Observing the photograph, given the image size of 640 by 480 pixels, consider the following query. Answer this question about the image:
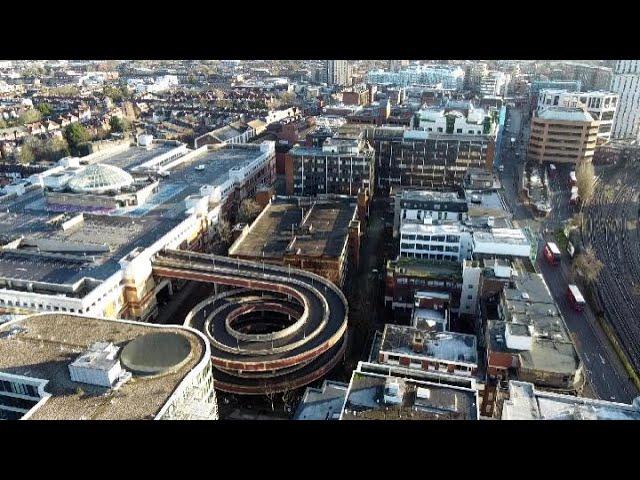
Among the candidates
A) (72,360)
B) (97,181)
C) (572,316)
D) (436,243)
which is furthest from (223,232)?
(572,316)

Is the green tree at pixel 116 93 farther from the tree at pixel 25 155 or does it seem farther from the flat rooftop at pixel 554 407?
the flat rooftop at pixel 554 407

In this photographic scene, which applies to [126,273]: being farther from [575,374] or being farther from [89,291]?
[575,374]

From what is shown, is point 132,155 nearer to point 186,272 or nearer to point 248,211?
point 248,211

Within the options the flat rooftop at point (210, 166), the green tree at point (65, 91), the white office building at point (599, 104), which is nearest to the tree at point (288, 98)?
the green tree at point (65, 91)

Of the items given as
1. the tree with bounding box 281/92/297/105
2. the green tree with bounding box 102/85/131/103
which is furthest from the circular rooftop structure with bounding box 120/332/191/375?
the green tree with bounding box 102/85/131/103

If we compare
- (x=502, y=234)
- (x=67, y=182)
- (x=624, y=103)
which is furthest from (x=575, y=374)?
(x=624, y=103)
